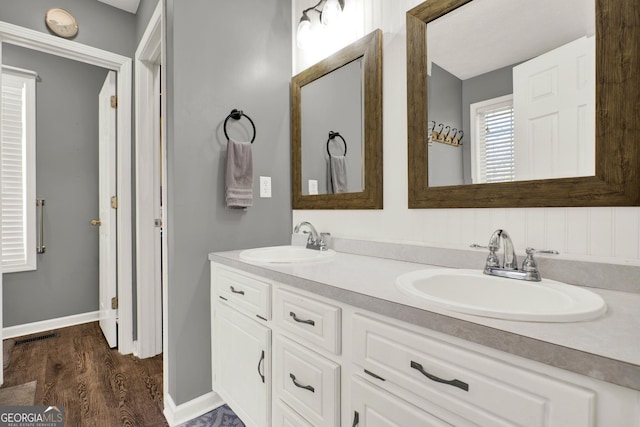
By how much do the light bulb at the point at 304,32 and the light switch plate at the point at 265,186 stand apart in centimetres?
83

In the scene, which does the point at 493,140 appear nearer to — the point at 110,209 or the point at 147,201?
the point at 147,201

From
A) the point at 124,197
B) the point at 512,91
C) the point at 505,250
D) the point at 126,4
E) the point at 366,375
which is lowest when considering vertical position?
the point at 366,375

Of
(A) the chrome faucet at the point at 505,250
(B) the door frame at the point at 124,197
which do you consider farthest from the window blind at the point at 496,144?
(B) the door frame at the point at 124,197

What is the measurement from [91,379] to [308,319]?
177cm

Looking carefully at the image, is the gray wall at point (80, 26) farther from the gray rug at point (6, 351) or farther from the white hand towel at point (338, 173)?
the white hand towel at point (338, 173)

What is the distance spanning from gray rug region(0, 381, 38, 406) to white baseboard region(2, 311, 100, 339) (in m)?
1.00

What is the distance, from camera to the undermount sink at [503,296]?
62 cm

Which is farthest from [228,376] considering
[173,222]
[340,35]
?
[340,35]

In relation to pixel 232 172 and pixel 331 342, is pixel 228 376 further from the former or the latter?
pixel 232 172

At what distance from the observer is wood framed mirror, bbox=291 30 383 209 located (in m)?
1.52

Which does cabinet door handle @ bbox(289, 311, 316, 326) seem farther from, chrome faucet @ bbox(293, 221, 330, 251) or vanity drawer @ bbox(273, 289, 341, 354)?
chrome faucet @ bbox(293, 221, 330, 251)

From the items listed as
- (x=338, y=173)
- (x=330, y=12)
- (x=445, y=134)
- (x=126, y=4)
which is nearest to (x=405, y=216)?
(x=445, y=134)

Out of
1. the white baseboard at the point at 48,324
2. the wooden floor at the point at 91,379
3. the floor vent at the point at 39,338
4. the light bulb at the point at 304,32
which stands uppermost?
the light bulb at the point at 304,32

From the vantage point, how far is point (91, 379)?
192 cm
